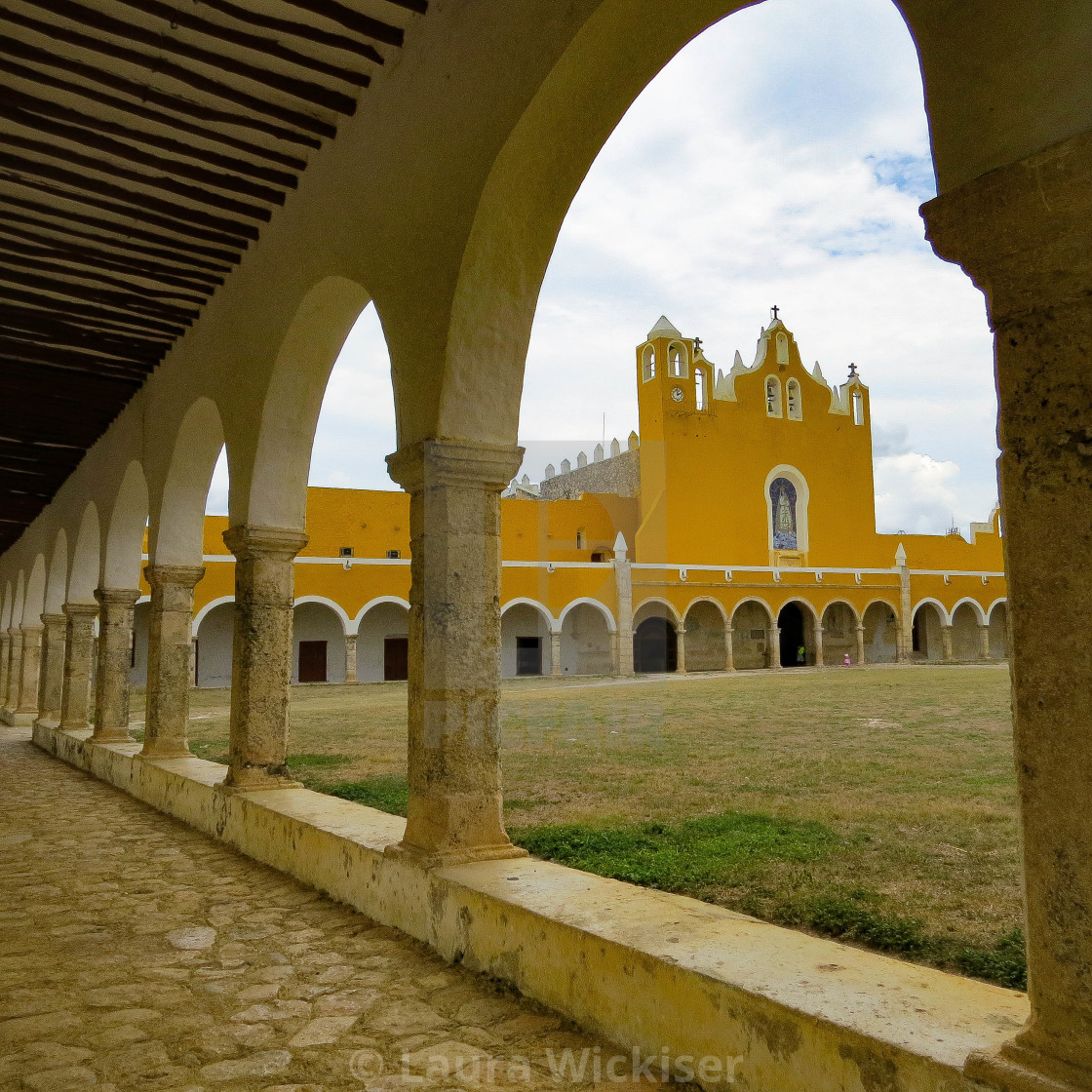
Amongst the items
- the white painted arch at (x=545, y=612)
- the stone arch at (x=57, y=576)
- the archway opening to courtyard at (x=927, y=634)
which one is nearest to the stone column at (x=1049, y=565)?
the stone arch at (x=57, y=576)

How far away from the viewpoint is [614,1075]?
2.20 meters

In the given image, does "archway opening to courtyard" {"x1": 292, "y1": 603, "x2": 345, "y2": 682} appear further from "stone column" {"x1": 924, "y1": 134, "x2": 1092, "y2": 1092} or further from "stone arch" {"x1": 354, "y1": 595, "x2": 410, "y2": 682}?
"stone column" {"x1": 924, "y1": 134, "x2": 1092, "y2": 1092}

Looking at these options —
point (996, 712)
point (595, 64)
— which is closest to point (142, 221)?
point (595, 64)

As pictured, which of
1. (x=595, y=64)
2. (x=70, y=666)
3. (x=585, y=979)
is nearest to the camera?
(x=585, y=979)

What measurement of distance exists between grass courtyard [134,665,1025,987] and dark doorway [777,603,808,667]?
684 inches

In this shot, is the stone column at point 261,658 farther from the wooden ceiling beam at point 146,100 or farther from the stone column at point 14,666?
the stone column at point 14,666

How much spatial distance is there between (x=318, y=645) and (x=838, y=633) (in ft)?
54.8

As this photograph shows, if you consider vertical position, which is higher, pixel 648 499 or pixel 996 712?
pixel 648 499

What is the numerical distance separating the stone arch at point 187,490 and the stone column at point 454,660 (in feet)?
12.1

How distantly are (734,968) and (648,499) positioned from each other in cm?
2668

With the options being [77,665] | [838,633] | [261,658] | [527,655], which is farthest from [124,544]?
[838,633]

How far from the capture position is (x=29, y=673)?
1550cm

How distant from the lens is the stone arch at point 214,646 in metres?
23.6

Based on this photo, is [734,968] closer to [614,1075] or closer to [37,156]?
[614,1075]
